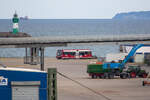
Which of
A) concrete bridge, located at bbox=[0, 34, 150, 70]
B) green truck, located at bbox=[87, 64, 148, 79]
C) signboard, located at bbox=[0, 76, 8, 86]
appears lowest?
green truck, located at bbox=[87, 64, 148, 79]

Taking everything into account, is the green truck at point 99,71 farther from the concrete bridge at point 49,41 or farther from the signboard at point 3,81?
the signboard at point 3,81

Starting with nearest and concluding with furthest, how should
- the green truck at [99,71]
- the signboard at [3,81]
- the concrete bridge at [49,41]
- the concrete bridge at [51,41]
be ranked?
1. the signboard at [3,81]
2. the green truck at [99,71]
3. the concrete bridge at [49,41]
4. the concrete bridge at [51,41]

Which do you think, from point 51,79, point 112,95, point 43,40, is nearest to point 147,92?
point 112,95

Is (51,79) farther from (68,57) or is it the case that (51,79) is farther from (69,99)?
(68,57)

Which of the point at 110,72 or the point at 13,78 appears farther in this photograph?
the point at 110,72

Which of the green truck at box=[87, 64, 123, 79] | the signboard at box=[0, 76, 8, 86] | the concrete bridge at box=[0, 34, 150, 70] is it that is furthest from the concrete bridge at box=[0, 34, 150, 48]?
the signboard at box=[0, 76, 8, 86]

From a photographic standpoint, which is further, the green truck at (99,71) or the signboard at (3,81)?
the green truck at (99,71)

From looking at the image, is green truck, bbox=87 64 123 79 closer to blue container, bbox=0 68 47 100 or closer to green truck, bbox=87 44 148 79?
green truck, bbox=87 44 148 79

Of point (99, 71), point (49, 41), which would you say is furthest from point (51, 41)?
point (99, 71)

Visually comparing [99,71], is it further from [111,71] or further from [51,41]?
[51,41]

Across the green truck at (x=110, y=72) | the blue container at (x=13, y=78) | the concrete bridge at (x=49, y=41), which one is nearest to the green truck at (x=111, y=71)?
the green truck at (x=110, y=72)

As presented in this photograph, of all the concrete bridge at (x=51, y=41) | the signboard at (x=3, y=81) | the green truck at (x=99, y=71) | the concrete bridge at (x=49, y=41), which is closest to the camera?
the signboard at (x=3, y=81)

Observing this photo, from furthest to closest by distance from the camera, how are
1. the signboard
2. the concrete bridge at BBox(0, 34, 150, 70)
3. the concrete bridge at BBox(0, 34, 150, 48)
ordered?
the concrete bridge at BBox(0, 34, 150, 48) < the concrete bridge at BBox(0, 34, 150, 70) < the signboard

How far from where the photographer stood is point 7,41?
52.1 meters
